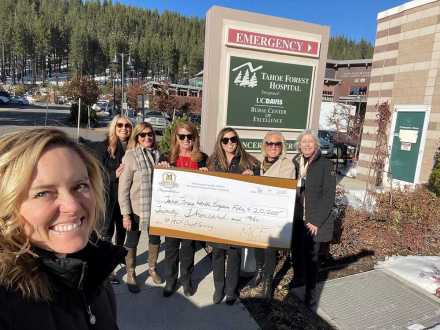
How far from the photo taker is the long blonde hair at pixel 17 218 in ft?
3.28

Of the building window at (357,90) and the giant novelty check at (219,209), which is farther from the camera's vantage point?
the building window at (357,90)

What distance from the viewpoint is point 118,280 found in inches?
150

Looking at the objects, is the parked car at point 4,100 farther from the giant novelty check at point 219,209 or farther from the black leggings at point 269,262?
the black leggings at point 269,262

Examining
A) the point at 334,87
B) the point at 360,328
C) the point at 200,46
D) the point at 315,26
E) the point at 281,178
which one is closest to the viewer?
the point at 360,328

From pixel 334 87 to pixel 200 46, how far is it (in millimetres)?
69667

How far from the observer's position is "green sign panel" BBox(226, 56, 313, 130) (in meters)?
5.25

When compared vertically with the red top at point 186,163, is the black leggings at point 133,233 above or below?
below

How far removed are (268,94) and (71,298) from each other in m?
4.84

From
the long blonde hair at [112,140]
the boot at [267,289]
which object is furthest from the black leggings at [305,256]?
the long blonde hair at [112,140]

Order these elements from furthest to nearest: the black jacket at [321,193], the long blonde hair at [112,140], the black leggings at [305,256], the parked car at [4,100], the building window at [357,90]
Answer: the parked car at [4,100] → the building window at [357,90] → the long blonde hair at [112,140] → the black leggings at [305,256] → the black jacket at [321,193]

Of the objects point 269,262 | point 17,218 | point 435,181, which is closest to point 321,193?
point 269,262

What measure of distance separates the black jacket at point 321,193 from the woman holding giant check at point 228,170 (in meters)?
0.66

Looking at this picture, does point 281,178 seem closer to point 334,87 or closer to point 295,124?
point 295,124

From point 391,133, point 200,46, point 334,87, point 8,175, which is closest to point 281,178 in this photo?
point 8,175
